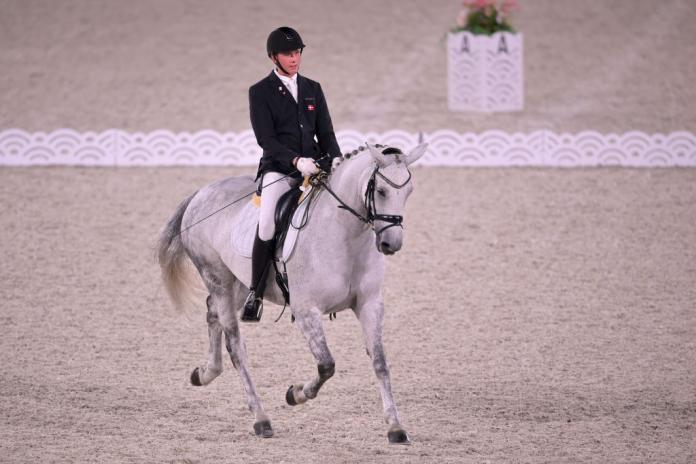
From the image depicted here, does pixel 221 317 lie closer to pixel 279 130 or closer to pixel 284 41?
pixel 279 130

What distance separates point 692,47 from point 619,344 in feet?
42.7

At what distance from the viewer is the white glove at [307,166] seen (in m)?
6.39

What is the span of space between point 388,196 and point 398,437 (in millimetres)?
1497

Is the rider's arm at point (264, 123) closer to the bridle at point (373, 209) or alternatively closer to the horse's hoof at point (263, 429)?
the bridle at point (373, 209)

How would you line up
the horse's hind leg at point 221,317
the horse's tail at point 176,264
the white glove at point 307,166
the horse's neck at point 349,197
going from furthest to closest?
the horse's tail at point 176,264
the horse's hind leg at point 221,317
the white glove at point 307,166
the horse's neck at point 349,197

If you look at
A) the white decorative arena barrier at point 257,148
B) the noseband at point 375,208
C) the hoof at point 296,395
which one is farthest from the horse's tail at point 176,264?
the white decorative arena barrier at point 257,148

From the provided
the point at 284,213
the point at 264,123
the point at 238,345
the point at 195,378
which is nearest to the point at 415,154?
the point at 284,213

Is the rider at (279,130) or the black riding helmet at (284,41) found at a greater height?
the black riding helmet at (284,41)

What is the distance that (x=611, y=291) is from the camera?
1034cm

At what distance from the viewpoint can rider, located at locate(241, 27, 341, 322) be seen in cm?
666

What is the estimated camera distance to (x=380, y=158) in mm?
5848

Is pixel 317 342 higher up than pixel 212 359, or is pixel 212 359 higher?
pixel 317 342

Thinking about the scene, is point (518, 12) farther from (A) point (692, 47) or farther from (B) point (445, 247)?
(B) point (445, 247)

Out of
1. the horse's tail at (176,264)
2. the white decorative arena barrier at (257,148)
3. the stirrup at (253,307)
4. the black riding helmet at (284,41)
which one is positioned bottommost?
the stirrup at (253,307)
